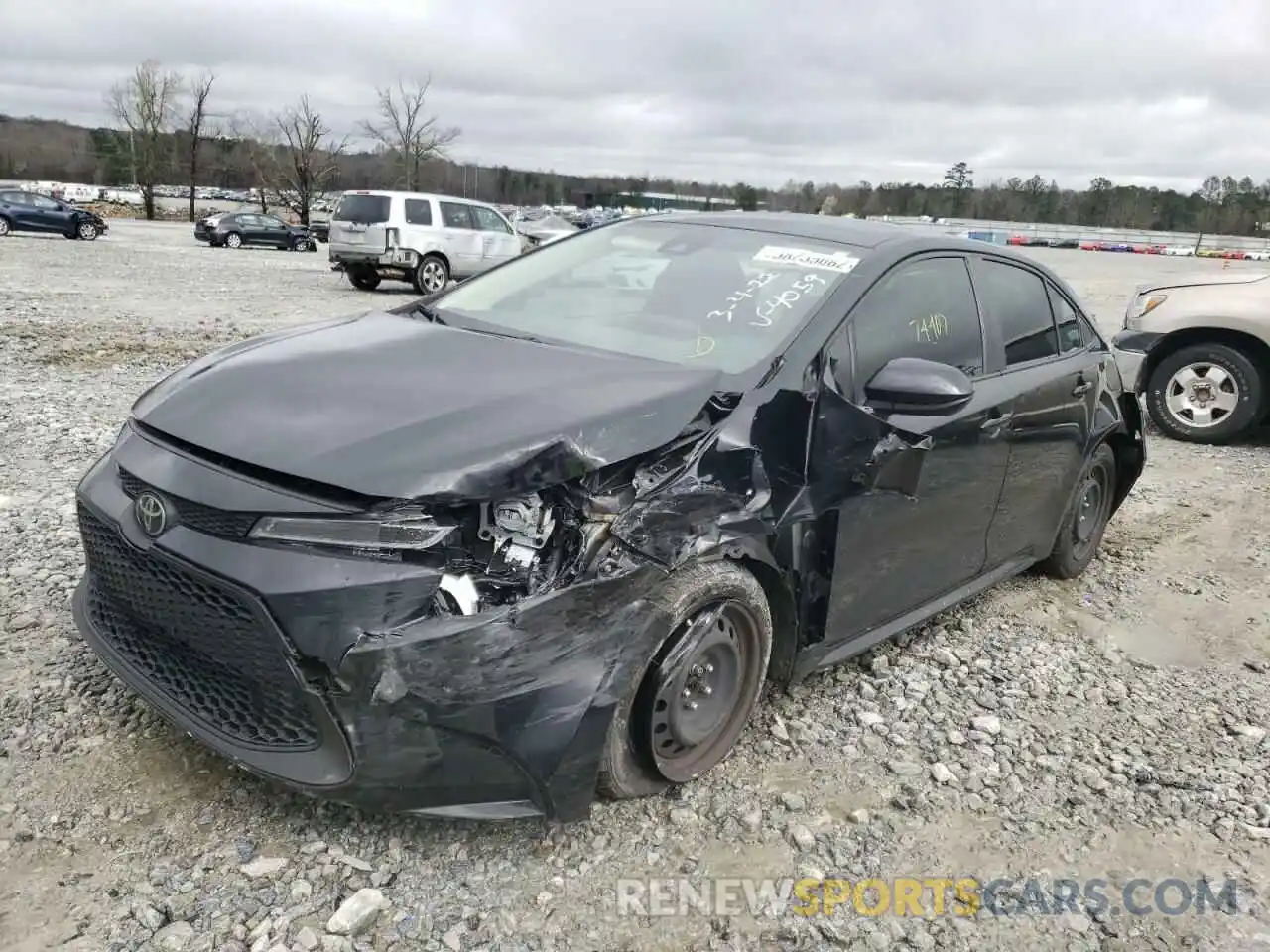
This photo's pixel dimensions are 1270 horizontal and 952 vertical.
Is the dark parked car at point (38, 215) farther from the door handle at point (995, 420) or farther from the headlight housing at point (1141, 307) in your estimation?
the door handle at point (995, 420)

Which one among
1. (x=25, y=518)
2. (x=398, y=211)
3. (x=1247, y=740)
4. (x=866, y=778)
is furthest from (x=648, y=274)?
(x=398, y=211)

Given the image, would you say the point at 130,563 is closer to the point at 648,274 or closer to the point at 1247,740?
the point at 648,274

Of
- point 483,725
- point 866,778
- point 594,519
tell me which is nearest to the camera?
point 483,725

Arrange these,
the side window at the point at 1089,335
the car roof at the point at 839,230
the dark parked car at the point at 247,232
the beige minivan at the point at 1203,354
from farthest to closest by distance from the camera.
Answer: the dark parked car at the point at 247,232 < the beige minivan at the point at 1203,354 < the side window at the point at 1089,335 < the car roof at the point at 839,230

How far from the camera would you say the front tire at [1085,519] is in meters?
4.68

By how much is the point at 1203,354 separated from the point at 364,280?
14.1 m

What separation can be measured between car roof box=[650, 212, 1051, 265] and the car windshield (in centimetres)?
6

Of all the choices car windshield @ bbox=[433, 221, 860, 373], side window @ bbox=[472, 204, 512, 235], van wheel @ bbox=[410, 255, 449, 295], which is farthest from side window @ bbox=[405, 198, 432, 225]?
car windshield @ bbox=[433, 221, 860, 373]

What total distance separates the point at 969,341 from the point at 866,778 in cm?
168

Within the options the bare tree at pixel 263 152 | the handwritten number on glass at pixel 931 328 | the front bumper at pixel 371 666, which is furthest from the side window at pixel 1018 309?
the bare tree at pixel 263 152

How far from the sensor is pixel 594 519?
2.48 m

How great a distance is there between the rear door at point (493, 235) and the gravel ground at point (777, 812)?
1441 centimetres

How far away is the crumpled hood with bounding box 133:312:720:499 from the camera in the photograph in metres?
2.30

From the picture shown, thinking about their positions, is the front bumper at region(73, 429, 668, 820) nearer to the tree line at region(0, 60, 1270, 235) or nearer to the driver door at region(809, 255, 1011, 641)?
the driver door at region(809, 255, 1011, 641)
